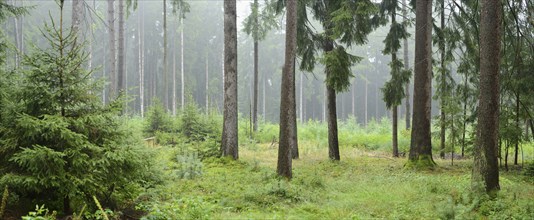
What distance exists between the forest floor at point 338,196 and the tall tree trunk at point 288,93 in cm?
41

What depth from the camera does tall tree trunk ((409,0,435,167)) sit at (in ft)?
36.9

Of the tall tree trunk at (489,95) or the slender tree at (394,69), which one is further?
the slender tree at (394,69)

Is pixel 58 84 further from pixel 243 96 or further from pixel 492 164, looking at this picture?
pixel 243 96

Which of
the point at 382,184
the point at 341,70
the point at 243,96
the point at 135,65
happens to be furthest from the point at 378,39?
the point at 382,184

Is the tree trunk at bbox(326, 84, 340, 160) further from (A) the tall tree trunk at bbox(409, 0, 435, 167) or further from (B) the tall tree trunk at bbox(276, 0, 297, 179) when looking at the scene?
(B) the tall tree trunk at bbox(276, 0, 297, 179)

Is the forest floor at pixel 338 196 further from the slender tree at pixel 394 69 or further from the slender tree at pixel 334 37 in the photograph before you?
the slender tree at pixel 394 69

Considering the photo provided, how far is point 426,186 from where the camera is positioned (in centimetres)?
827

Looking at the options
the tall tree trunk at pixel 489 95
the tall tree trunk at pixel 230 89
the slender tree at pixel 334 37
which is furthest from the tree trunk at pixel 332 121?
the tall tree trunk at pixel 489 95

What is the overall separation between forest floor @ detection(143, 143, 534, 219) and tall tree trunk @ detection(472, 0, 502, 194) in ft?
1.42

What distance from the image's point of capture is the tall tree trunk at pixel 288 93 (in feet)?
29.5

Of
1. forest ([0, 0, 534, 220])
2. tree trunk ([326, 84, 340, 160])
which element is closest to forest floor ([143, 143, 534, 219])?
forest ([0, 0, 534, 220])

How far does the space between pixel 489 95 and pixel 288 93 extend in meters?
4.19

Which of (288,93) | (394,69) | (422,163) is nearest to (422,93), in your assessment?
(422,163)

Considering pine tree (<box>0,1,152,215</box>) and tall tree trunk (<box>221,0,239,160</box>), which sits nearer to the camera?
pine tree (<box>0,1,152,215</box>)
